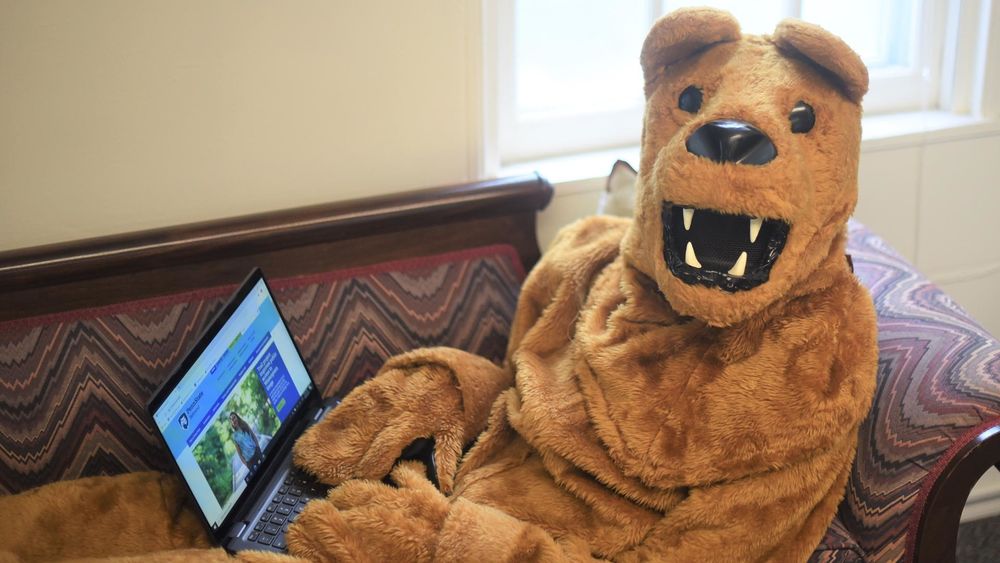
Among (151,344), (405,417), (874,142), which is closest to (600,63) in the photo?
(874,142)

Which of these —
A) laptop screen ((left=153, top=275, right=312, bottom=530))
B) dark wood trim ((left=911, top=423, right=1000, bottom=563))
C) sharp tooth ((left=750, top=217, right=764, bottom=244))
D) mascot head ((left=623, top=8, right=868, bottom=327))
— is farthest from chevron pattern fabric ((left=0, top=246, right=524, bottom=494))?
dark wood trim ((left=911, top=423, right=1000, bottom=563))

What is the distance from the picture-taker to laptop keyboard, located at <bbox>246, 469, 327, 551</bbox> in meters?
1.29

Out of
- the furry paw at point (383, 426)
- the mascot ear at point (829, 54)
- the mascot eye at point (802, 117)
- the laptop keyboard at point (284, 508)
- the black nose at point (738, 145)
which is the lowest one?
the laptop keyboard at point (284, 508)

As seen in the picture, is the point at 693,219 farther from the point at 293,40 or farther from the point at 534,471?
the point at 293,40

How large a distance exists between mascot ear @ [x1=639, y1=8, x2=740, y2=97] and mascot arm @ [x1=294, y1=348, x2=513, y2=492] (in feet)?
1.71

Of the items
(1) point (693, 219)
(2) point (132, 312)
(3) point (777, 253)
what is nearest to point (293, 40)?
(2) point (132, 312)

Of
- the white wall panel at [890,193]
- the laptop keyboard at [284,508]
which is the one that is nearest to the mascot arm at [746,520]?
the laptop keyboard at [284,508]

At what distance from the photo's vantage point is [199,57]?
149 centimetres

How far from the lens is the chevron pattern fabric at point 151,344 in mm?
1438

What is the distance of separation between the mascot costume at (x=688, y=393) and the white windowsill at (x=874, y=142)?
0.43 metres

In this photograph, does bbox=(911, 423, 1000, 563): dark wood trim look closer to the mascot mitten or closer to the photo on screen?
the mascot mitten

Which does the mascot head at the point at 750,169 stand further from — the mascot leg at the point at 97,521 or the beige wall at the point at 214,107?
the mascot leg at the point at 97,521

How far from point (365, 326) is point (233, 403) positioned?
0.33 meters

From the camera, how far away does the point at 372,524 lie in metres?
1.24
